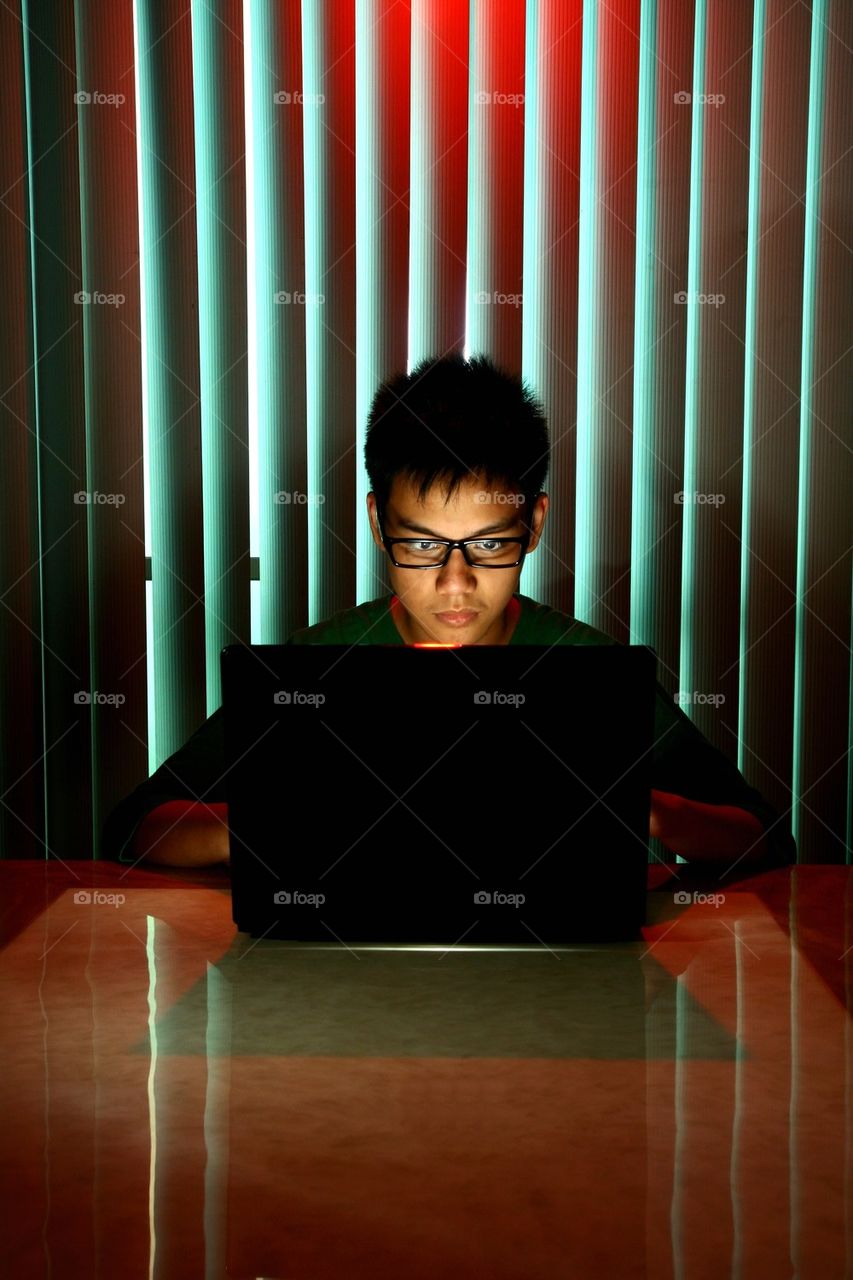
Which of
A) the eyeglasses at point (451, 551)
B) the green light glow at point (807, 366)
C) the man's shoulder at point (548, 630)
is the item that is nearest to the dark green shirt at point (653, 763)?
the man's shoulder at point (548, 630)

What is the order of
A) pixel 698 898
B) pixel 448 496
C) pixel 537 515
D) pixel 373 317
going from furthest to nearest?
pixel 373 317, pixel 537 515, pixel 448 496, pixel 698 898

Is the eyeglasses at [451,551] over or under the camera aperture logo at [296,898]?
over

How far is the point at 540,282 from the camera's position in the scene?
91.8 inches

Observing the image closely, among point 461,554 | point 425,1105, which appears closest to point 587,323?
point 461,554

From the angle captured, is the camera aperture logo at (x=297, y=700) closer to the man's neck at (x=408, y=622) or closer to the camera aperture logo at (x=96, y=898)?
the camera aperture logo at (x=96, y=898)

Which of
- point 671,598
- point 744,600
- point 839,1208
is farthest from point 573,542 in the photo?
point 839,1208

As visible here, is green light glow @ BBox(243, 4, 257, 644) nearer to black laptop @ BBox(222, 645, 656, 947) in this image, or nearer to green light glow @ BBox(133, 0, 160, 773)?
green light glow @ BBox(133, 0, 160, 773)

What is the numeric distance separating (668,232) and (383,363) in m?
0.69

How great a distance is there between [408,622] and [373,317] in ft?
2.53

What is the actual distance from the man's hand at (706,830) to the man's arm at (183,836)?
0.53m

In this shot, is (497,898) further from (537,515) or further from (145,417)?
(145,417)

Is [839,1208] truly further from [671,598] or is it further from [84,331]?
[84,331]

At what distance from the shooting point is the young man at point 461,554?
4.63ft

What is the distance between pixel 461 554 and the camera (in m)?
1.67
